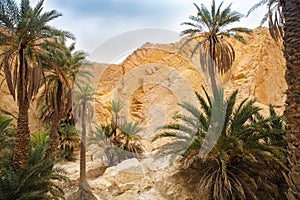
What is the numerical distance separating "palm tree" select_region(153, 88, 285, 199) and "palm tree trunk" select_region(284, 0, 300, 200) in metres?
2.93

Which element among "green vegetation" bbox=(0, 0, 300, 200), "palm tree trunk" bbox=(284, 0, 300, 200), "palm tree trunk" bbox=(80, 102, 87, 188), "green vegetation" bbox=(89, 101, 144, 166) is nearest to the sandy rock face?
"green vegetation" bbox=(89, 101, 144, 166)

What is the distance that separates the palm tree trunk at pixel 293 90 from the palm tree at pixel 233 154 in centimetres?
293

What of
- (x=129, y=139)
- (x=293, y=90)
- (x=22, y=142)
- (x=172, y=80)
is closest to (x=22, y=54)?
(x=22, y=142)

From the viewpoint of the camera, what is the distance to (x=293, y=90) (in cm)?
509

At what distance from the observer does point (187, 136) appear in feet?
31.7

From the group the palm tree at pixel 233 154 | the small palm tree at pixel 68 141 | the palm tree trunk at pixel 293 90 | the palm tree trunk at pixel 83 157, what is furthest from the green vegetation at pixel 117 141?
the palm tree trunk at pixel 293 90

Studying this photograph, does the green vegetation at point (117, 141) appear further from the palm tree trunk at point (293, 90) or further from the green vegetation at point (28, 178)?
the palm tree trunk at point (293, 90)

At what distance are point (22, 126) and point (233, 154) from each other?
7564mm

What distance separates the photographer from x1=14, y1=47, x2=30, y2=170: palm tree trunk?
913 cm

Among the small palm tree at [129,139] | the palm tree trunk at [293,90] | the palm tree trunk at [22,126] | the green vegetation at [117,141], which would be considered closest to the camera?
the palm tree trunk at [293,90]

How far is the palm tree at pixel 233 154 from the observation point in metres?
8.33

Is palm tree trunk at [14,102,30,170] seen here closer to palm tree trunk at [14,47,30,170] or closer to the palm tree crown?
palm tree trunk at [14,47,30,170]

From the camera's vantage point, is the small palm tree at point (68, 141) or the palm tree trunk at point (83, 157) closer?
the palm tree trunk at point (83, 157)

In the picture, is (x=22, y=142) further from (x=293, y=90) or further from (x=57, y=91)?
(x=293, y=90)
